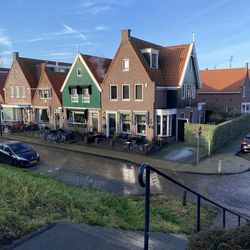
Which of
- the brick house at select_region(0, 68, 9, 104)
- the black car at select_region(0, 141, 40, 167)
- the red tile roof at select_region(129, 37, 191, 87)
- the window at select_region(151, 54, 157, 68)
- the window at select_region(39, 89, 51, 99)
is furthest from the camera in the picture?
the brick house at select_region(0, 68, 9, 104)

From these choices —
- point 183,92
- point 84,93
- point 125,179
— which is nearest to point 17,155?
point 125,179

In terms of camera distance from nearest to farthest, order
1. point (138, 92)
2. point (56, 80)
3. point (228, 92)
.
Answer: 1. point (138, 92)
2. point (56, 80)
3. point (228, 92)

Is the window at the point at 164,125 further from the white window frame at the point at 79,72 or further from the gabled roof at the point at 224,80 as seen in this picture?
the gabled roof at the point at 224,80

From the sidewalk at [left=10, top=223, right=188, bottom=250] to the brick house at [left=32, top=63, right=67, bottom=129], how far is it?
80.8ft

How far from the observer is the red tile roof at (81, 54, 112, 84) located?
26.0 metres

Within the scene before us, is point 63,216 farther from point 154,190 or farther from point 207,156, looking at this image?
point 207,156

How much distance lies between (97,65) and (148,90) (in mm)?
7752

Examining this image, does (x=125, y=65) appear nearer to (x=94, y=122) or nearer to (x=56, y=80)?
(x=94, y=122)

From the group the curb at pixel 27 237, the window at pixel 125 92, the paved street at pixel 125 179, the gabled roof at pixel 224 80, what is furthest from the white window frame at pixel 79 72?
the curb at pixel 27 237

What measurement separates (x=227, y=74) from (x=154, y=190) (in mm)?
33519

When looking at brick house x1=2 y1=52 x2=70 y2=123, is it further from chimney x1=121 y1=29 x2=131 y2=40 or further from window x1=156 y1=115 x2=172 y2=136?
window x1=156 y1=115 x2=172 y2=136

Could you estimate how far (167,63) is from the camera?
80.2 feet

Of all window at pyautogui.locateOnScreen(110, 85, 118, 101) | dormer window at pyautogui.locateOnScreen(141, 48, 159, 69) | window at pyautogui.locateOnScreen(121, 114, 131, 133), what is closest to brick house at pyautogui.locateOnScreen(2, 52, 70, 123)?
window at pyautogui.locateOnScreen(110, 85, 118, 101)

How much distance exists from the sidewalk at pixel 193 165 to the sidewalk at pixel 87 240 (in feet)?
37.6
